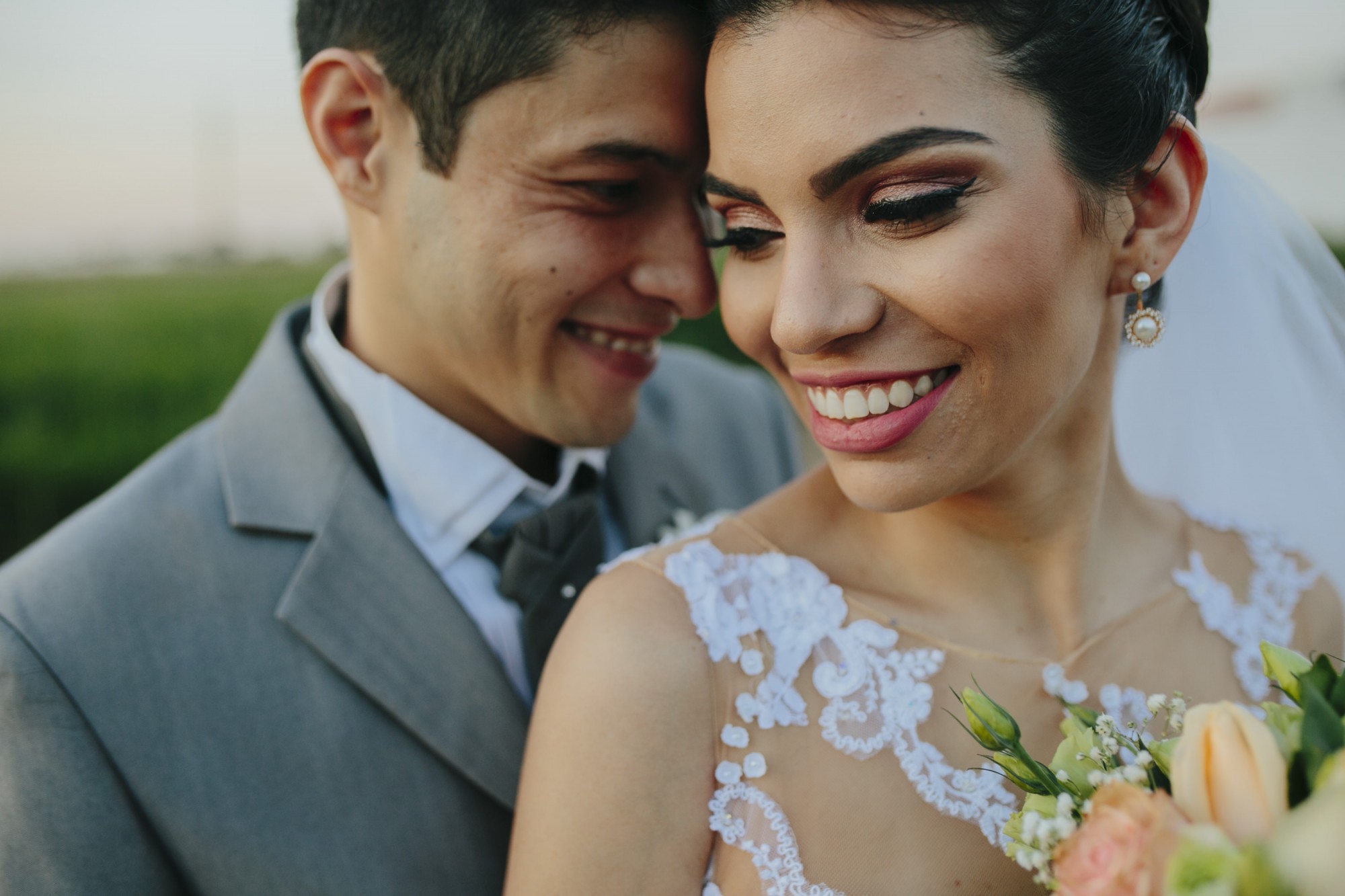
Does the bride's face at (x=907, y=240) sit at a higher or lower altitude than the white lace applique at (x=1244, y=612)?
higher

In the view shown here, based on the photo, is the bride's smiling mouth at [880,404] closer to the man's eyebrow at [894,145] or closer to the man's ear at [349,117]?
Answer: the man's eyebrow at [894,145]

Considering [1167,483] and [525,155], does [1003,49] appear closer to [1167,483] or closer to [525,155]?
[525,155]

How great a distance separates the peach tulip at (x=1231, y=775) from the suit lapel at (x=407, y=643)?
5.40 feet

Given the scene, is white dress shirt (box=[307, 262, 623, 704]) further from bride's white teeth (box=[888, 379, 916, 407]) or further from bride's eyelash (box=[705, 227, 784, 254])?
bride's white teeth (box=[888, 379, 916, 407])

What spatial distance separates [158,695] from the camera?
2.35m

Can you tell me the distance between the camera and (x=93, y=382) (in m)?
6.32

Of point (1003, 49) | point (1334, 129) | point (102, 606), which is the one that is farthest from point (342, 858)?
point (1334, 129)

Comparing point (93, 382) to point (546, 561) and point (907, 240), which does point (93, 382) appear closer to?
point (546, 561)

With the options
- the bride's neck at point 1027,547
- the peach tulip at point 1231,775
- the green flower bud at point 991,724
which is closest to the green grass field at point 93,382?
the bride's neck at point 1027,547

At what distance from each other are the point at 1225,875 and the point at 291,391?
2510mm

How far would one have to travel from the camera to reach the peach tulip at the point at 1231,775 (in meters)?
1.16

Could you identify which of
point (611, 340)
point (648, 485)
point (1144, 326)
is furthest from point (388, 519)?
point (1144, 326)

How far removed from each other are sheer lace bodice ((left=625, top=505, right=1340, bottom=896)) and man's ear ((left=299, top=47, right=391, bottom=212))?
1.37 meters

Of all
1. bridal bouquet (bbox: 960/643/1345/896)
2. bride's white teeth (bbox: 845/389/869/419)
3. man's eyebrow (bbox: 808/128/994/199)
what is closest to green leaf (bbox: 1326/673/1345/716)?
bridal bouquet (bbox: 960/643/1345/896)
